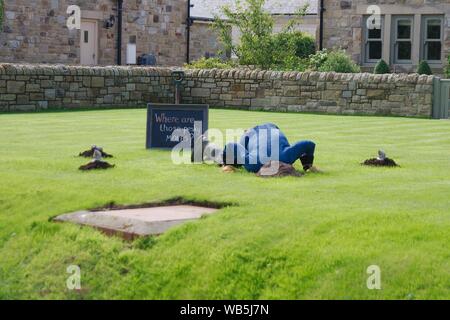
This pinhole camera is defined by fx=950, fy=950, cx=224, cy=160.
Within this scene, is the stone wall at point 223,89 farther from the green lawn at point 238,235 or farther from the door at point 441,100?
the green lawn at point 238,235

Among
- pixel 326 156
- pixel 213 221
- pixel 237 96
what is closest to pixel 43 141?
pixel 326 156

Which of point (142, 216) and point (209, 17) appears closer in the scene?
point (142, 216)

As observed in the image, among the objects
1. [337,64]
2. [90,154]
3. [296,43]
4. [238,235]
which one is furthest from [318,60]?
[238,235]

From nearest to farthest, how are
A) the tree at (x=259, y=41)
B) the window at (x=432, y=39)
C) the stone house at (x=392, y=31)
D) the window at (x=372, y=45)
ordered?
the tree at (x=259, y=41) → the stone house at (x=392, y=31) → the window at (x=432, y=39) → the window at (x=372, y=45)

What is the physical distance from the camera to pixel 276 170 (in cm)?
1135

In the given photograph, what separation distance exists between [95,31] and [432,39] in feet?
41.3

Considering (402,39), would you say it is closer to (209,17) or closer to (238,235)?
(209,17)

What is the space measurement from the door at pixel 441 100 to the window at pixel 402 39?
8.64m

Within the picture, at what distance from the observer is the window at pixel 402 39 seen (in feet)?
105

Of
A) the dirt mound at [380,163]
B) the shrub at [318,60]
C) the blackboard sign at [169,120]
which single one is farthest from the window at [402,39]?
the dirt mound at [380,163]

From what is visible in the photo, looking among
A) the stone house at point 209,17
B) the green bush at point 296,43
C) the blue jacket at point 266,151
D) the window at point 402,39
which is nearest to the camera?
the blue jacket at point 266,151

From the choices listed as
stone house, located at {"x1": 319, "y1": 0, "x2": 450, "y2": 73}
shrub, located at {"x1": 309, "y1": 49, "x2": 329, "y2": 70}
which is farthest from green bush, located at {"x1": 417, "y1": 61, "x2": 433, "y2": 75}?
shrub, located at {"x1": 309, "y1": 49, "x2": 329, "y2": 70}

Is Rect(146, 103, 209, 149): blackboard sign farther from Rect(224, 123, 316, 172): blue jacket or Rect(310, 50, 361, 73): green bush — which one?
Rect(310, 50, 361, 73): green bush

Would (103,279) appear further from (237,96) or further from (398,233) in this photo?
(237,96)
